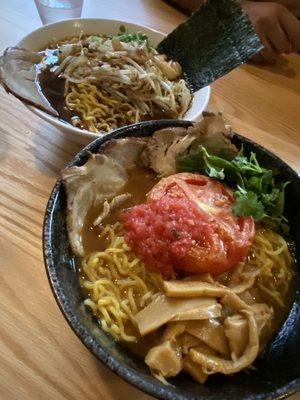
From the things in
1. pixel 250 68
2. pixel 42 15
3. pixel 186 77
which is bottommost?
pixel 250 68

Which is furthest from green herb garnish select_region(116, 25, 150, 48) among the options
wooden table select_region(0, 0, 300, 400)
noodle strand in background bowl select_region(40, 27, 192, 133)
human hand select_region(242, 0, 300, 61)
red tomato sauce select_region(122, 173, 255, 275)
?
red tomato sauce select_region(122, 173, 255, 275)

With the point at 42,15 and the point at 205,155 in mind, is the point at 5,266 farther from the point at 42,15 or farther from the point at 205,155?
the point at 42,15

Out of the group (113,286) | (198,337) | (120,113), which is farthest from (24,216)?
(198,337)

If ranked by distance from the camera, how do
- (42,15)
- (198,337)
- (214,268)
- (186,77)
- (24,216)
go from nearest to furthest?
1. (198,337)
2. (214,268)
3. (24,216)
4. (186,77)
5. (42,15)

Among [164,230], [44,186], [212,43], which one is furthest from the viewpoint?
[212,43]

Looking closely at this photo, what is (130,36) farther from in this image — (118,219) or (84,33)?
(118,219)

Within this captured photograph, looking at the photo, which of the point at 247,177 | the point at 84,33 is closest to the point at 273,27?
the point at 84,33

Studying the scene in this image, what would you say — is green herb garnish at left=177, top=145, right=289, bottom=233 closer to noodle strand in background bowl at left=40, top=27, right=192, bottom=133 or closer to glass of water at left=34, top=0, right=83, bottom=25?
noodle strand in background bowl at left=40, top=27, right=192, bottom=133

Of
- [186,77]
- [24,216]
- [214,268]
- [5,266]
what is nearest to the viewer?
[214,268]
